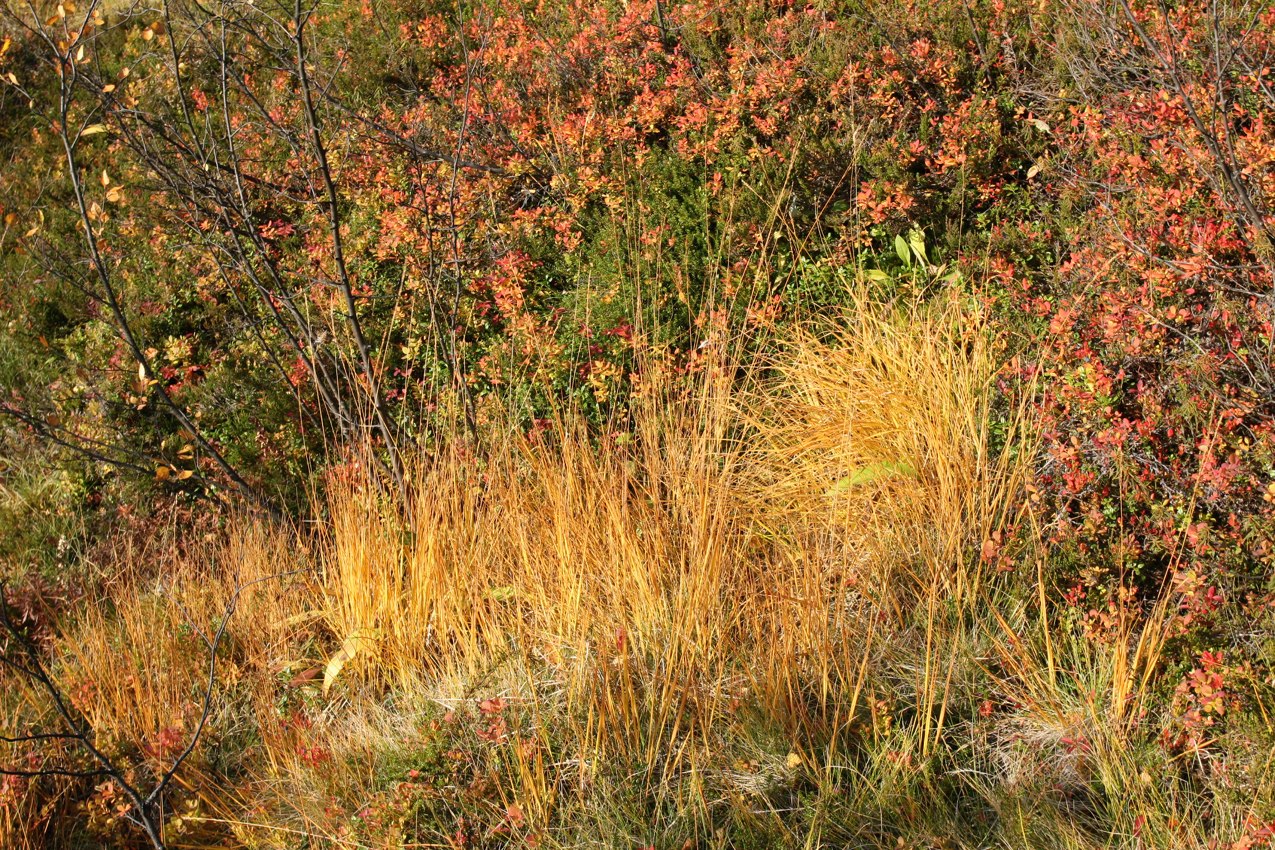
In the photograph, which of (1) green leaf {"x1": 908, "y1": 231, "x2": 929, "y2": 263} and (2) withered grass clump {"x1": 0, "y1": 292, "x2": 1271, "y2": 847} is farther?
(1) green leaf {"x1": 908, "y1": 231, "x2": 929, "y2": 263}

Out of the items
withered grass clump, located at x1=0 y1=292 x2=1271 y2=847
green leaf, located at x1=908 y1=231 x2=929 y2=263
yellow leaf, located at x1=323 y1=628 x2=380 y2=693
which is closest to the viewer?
withered grass clump, located at x1=0 y1=292 x2=1271 y2=847

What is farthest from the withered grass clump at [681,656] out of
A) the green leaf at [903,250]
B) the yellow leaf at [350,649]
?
the green leaf at [903,250]

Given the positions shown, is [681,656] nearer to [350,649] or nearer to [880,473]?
[880,473]

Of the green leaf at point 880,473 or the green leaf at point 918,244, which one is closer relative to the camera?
the green leaf at point 880,473

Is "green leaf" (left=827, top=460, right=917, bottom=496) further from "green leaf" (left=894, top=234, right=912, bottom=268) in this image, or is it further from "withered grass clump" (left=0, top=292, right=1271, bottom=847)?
"green leaf" (left=894, top=234, right=912, bottom=268)

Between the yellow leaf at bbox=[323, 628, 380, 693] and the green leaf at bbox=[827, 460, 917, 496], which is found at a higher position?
the green leaf at bbox=[827, 460, 917, 496]

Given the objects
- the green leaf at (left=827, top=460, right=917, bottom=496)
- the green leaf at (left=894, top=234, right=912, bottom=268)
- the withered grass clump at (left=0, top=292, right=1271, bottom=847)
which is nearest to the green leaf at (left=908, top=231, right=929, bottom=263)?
the green leaf at (left=894, top=234, right=912, bottom=268)

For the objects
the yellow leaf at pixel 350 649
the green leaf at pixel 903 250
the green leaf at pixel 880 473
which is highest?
the green leaf at pixel 903 250

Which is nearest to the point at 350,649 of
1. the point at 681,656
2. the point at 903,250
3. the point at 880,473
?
the point at 681,656

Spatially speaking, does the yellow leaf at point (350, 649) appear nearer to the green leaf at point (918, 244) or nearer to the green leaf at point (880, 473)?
the green leaf at point (880, 473)

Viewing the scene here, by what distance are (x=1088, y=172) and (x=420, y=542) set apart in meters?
3.08

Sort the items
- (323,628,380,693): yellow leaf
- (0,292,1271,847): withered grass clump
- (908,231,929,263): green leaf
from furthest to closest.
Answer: (908,231,929,263): green leaf → (323,628,380,693): yellow leaf → (0,292,1271,847): withered grass clump

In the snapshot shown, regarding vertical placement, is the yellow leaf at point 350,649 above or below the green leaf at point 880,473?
below

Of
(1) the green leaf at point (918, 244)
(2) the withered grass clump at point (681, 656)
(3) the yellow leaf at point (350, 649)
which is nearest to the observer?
(2) the withered grass clump at point (681, 656)
